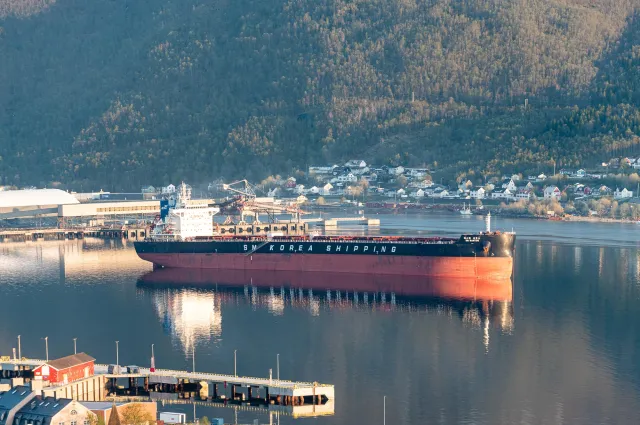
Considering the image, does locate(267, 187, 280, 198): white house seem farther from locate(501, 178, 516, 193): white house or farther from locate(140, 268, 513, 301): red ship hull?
locate(140, 268, 513, 301): red ship hull

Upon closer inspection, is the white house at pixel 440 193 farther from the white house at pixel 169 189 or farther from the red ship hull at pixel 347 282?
the red ship hull at pixel 347 282

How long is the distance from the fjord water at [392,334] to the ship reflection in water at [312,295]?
17cm

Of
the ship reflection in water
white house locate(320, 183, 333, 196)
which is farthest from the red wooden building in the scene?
white house locate(320, 183, 333, 196)

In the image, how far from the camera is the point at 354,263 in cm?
7719

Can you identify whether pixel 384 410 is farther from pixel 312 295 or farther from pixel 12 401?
pixel 312 295

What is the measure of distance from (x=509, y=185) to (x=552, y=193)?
309 inches

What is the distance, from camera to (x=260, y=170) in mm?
172625

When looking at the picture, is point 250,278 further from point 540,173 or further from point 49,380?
point 540,173

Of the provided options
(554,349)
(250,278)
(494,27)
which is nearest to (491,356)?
(554,349)

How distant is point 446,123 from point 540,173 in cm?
2952

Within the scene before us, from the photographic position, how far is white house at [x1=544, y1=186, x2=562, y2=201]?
430 ft

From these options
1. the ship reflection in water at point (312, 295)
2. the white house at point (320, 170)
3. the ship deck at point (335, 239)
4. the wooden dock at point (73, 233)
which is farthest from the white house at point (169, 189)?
the ship reflection in water at point (312, 295)

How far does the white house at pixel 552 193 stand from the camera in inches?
5164

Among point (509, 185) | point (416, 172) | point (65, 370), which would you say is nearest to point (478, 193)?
point (509, 185)
